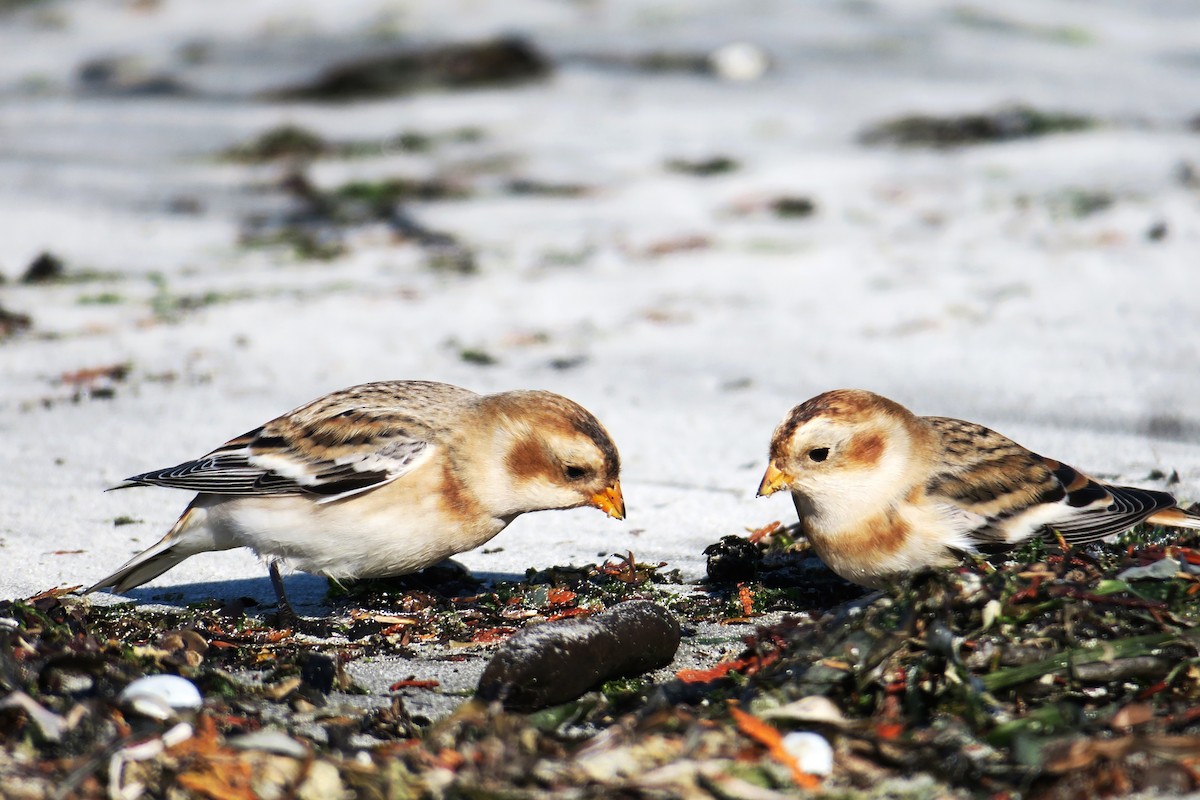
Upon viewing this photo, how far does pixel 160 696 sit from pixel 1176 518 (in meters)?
2.86

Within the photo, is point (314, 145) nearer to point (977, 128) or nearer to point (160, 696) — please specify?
point (977, 128)

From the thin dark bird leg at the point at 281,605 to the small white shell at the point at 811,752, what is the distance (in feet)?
6.02

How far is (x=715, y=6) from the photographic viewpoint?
1370 cm

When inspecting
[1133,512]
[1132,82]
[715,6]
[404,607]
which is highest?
[715,6]

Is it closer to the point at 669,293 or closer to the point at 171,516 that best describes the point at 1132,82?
the point at 669,293

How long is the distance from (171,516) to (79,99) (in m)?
8.12

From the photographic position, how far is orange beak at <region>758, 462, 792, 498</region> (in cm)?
394

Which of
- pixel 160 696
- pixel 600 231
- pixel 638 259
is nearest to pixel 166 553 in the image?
pixel 160 696

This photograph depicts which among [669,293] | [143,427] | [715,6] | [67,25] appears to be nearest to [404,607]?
[143,427]

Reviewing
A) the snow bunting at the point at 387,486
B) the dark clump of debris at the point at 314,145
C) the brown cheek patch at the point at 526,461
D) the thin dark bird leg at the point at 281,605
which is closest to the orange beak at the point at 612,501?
the snow bunting at the point at 387,486

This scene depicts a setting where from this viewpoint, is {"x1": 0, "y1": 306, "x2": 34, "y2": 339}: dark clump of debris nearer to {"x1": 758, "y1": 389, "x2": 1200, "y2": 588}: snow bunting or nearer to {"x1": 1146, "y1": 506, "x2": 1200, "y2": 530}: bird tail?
{"x1": 758, "y1": 389, "x2": 1200, "y2": 588}: snow bunting

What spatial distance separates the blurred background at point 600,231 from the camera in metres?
5.42

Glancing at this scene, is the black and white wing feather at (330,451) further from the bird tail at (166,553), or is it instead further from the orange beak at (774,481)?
the orange beak at (774,481)

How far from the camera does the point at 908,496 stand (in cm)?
394
